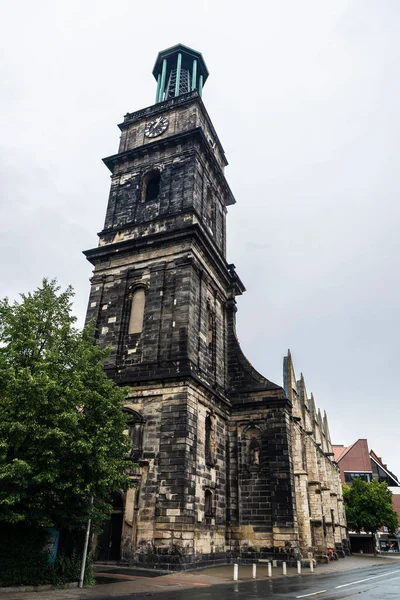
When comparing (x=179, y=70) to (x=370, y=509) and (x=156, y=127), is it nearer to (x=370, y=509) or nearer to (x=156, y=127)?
(x=156, y=127)

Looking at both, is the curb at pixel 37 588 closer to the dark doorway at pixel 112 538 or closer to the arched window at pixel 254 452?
the dark doorway at pixel 112 538

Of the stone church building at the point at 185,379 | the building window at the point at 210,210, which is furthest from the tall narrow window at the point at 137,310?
the building window at the point at 210,210

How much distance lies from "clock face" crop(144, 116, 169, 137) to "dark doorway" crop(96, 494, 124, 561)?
22.5 metres

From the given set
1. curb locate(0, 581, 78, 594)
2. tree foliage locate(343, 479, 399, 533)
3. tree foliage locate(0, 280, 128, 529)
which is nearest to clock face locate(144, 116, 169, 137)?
tree foliage locate(0, 280, 128, 529)

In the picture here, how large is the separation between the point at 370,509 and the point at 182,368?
41333 millimetres

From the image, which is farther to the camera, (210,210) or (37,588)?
(210,210)

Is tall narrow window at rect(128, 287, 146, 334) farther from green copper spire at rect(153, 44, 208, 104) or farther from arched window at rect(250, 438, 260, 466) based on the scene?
green copper spire at rect(153, 44, 208, 104)

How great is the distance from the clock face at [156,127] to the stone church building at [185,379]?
99mm

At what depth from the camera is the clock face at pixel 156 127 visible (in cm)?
3009

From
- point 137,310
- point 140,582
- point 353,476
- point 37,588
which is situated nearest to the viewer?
point 37,588

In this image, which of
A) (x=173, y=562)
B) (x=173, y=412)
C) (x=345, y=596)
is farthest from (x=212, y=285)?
(x=345, y=596)

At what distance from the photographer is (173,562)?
16891 millimetres

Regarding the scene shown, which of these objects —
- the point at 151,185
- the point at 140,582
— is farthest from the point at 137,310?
the point at 140,582

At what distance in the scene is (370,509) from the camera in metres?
50.4
